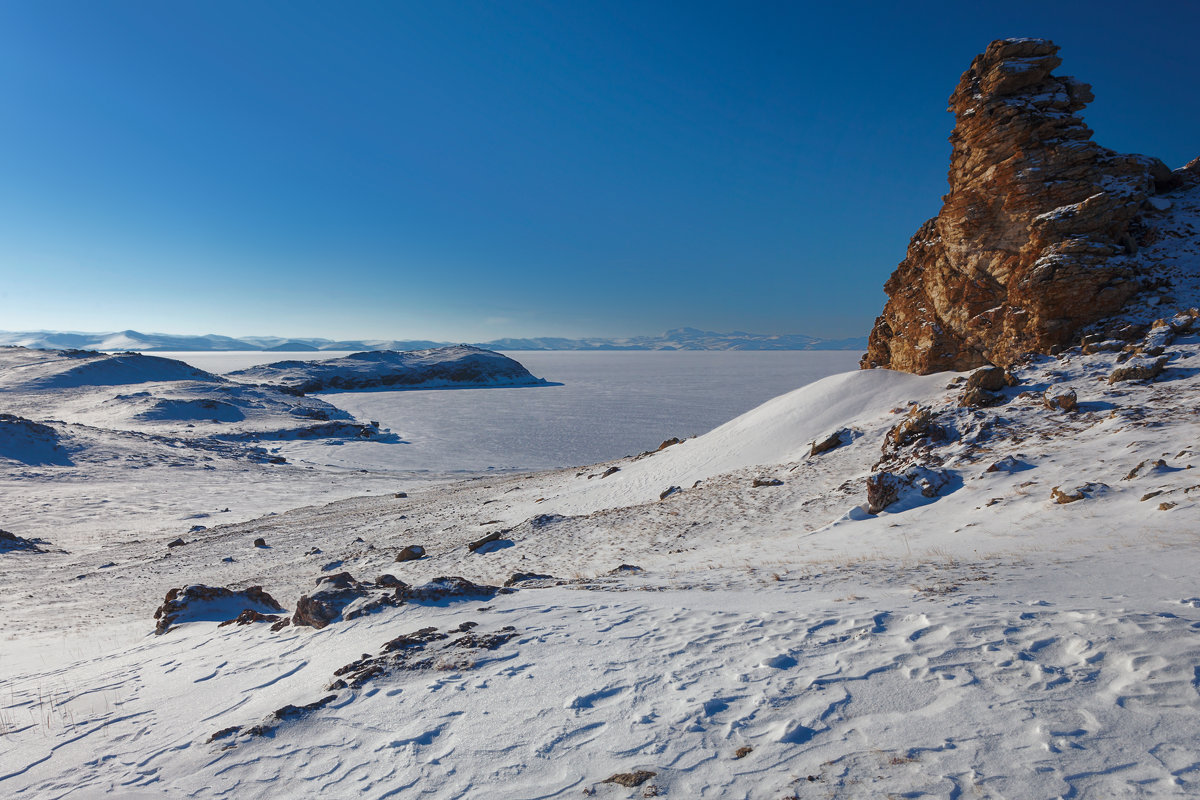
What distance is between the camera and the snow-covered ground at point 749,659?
3802 millimetres

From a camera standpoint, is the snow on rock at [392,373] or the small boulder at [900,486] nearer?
the small boulder at [900,486]

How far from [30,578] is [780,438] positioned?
20.9m

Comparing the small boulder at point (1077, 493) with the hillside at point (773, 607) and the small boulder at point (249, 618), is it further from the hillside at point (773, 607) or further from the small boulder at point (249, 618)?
the small boulder at point (249, 618)

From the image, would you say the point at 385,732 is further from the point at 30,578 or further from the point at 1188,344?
the point at 1188,344

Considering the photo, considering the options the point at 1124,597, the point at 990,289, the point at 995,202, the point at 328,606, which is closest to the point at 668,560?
the point at 328,606

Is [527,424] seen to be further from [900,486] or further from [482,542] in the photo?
[900,486]

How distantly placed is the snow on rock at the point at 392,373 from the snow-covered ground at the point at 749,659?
294 ft

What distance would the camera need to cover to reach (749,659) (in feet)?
16.9

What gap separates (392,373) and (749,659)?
10748 cm

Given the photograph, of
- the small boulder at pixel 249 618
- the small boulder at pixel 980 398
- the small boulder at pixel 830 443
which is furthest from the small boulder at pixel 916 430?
the small boulder at pixel 249 618

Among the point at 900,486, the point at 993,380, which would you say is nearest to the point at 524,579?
the point at 900,486

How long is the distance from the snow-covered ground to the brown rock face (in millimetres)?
2647

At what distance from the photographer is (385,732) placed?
468 cm

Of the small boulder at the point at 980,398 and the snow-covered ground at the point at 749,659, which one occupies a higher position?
the small boulder at the point at 980,398
